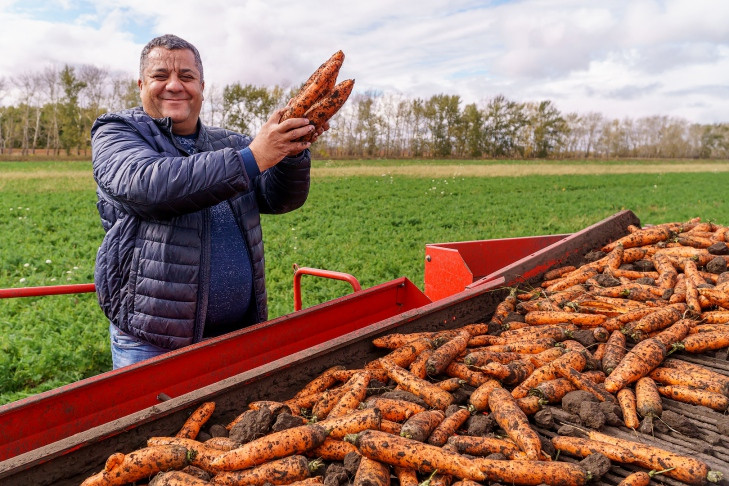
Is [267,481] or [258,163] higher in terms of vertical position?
[258,163]

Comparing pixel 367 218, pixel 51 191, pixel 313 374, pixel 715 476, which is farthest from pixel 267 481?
pixel 51 191

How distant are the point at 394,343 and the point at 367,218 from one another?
12516mm

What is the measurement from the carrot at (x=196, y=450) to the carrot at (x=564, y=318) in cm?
226

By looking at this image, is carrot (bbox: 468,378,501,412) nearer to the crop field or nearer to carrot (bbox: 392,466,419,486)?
carrot (bbox: 392,466,419,486)

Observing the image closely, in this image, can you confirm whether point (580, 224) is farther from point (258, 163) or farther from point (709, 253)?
point (258, 163)

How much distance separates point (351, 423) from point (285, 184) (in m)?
1.58

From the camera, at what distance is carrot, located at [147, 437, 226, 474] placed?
2.00 m

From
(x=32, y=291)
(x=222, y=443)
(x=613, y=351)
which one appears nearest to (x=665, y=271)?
(x=613, y=351)

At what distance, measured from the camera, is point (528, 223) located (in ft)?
50.1

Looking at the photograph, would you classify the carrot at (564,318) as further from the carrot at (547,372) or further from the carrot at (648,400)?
the carrot at (648,400)

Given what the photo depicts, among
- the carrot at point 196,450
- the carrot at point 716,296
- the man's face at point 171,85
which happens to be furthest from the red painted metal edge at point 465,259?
the carrot at point 196,450

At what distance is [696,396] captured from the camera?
102 inches

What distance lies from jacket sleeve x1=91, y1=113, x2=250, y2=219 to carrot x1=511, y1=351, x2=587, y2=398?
165 cm

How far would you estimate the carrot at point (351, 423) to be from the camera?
215 cm
